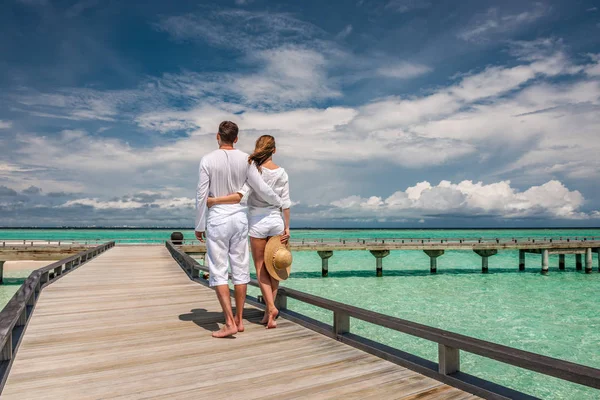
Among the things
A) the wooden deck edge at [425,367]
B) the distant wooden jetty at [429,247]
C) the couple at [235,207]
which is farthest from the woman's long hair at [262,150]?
the distant wooden jetty at [429,247]

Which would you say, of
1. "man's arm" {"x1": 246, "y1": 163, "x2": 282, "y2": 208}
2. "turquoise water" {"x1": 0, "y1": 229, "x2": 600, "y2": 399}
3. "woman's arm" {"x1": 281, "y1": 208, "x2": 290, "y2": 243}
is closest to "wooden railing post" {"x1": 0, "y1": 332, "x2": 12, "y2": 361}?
"man's arm" {"x1": 246, "y1": 163, "x2": 282, "y2": 208}

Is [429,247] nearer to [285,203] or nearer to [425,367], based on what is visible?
[285,203]

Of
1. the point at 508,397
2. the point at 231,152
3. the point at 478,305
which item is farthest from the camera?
the point at 478,305

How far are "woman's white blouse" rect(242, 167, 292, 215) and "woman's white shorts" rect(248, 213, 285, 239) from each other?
0.06 m

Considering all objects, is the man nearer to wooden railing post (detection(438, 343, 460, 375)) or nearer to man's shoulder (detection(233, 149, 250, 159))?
man's shoulder (detection(233, 149, 250, 159))

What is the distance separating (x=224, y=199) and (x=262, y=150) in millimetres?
672

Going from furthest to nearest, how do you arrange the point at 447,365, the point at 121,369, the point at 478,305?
the point at 478,305 → the point at 121,369 → the point at 447,365

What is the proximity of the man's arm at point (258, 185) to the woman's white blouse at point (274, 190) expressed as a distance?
15 cm

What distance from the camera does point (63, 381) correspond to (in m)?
3.08

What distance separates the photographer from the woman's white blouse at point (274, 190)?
4.27m

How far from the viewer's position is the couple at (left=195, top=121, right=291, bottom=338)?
404 cm

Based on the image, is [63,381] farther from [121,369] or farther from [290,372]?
[290,372]

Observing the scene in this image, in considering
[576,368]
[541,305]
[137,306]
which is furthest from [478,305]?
[576,368]

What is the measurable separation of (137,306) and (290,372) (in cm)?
396
